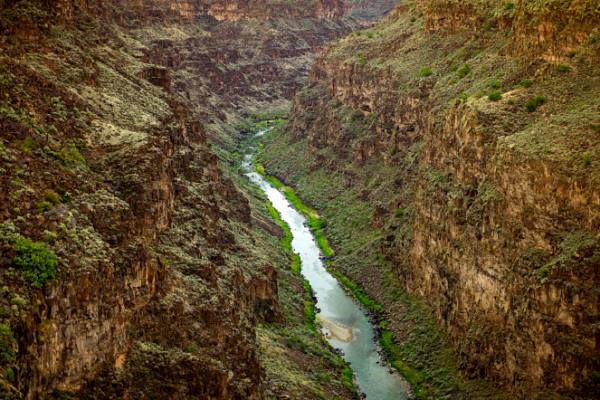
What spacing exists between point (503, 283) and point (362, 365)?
64.0 feet

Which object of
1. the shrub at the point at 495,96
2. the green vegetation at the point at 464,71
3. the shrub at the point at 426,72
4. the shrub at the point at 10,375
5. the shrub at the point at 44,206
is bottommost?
the shrub at the point at 10,375

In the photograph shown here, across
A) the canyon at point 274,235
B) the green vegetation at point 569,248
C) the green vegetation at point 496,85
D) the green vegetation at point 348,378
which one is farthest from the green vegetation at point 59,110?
the green vegetation at point 496,85

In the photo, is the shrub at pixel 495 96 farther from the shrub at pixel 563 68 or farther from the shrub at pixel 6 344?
the shrub at pixel 6 344

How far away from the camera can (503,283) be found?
7488 centimetres

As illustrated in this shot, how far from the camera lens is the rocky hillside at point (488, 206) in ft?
221

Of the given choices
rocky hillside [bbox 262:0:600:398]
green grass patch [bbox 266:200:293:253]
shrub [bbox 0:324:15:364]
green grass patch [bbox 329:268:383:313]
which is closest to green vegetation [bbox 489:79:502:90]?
rocky hillside [bbox 262:0:600:398]

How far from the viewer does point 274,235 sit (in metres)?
121

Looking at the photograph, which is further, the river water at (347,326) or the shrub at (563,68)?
the river water at (347,326)

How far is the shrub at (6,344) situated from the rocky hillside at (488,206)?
4304cm

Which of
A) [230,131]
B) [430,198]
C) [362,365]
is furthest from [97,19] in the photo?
[230,131]

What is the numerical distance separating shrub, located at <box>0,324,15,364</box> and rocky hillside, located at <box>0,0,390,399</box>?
94mm

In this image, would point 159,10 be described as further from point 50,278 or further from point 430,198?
point 50,278

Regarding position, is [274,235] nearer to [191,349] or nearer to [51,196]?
[191,349]

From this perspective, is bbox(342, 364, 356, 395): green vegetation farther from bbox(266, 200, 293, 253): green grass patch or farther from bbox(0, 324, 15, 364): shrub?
bbox(0, 324, 15, 364): shrub
